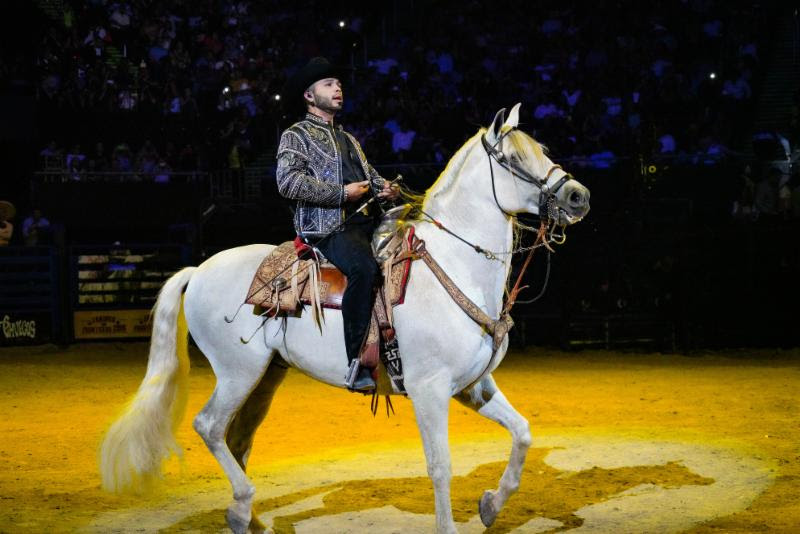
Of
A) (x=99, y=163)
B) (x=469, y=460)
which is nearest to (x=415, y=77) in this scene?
(x=99, y=163)

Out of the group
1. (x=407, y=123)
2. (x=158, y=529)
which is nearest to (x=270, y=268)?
(x=158, y=529)

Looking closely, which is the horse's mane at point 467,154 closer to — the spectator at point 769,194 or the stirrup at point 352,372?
the stirrup at point 352,372

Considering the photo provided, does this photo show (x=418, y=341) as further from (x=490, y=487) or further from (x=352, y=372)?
(x=490, y=487)

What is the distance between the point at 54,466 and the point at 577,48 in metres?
16.4

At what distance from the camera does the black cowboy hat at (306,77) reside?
6039mm

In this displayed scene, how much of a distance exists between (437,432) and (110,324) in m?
11.9

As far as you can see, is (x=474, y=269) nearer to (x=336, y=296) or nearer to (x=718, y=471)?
(x=336, y=296)

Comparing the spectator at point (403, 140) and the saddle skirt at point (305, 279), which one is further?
the spectator at point (403, 140)

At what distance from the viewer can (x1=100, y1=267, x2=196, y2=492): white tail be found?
612 cm

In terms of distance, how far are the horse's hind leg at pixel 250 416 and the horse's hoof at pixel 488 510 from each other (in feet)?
5.27

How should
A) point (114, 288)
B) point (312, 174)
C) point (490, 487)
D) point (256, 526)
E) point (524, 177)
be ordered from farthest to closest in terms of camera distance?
point (114, 288), point (490, 487), point (312, 174), point (256, 526), point (524, 177)

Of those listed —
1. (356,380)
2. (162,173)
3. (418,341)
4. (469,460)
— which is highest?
(162,173)

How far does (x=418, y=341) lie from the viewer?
5.53 metres

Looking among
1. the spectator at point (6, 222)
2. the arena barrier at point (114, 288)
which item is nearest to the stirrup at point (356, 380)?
the arena barrier at point (114, 288)
